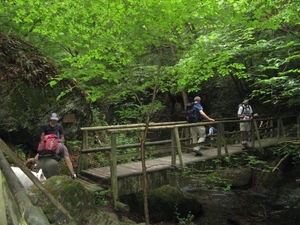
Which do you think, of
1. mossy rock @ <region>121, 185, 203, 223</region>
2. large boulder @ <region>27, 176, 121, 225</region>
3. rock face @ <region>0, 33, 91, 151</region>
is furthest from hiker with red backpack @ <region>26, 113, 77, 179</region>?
mossy rock @ <region>121, 185, 203, 223</region>

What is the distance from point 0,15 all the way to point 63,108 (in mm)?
3968

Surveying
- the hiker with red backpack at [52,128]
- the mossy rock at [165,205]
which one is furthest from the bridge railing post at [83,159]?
the mossy rock at [165,205]

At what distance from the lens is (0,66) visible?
8.35 meters

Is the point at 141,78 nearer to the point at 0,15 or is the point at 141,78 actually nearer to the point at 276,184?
the point at 0,15

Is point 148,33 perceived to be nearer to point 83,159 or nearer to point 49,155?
point 49,155

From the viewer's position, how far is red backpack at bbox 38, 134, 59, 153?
5.90m

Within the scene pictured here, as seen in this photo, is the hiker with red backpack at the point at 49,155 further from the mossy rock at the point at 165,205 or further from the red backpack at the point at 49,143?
the mossy rock at the point at 165,205

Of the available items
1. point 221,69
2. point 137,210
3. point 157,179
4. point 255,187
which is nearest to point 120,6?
point 221,69

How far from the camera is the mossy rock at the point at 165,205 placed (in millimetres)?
8516

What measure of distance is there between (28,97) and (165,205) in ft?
18.1

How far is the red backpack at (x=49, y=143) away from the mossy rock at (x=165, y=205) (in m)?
3.43

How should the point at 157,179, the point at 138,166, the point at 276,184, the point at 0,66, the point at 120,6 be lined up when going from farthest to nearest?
the point at 276,184 < the point at 0,66 < the point at 138,166 < the point at 157,179 < the point at 120,6

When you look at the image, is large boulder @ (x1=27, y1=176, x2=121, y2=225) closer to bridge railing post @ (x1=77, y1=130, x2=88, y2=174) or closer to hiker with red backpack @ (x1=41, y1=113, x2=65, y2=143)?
hiker with red backpack @ (x1=41, y1=113, x2=65, y2=143)

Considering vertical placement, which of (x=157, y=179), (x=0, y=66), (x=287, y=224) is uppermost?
(x=0, y=66)
